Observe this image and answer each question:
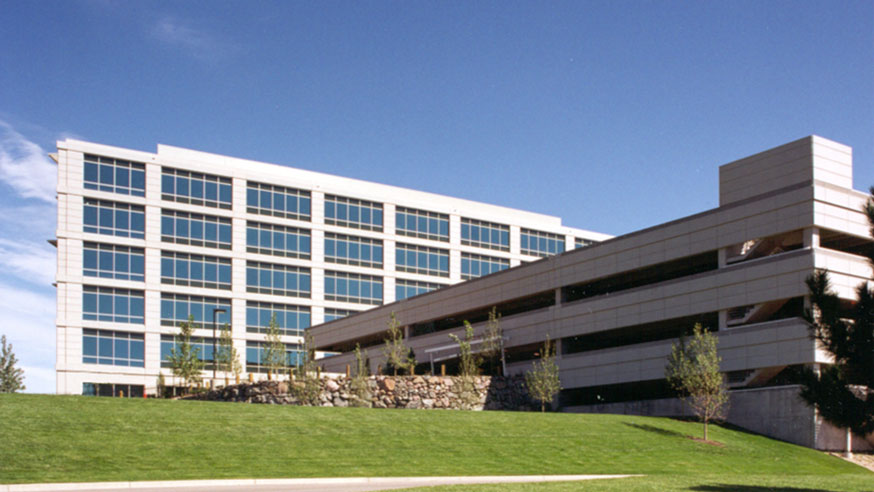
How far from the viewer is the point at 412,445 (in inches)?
1096

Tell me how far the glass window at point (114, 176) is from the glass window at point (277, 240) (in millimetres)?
9531

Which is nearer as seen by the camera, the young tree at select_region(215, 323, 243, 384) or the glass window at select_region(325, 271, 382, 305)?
the young tree at select_region(215, 323, 243, 384)

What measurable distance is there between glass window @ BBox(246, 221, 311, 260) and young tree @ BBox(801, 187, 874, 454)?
57.3 metres

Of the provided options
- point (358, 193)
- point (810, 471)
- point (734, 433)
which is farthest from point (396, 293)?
point (810, 471)

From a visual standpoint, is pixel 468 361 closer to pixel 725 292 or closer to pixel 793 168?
pixel 725 292

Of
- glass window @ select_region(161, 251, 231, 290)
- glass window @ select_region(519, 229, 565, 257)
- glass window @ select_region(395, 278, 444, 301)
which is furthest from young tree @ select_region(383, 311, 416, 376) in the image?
glass window @ select_region(519, 229, 565, 257)

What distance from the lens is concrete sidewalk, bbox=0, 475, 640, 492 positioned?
766 inches

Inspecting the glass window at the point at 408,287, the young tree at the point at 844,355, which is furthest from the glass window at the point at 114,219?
the young tree at the point at 844,355

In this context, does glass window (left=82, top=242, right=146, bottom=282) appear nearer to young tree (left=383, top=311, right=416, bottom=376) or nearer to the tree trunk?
young tree (left=383, top=311, right=416, bottom=376)

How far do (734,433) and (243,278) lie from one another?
46809 millimetres

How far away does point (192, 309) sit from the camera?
7144 centimetres

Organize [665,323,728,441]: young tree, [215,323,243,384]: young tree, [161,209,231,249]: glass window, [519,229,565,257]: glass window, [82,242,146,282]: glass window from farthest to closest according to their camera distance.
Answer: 1. [519,229,565,257]: glass window
2. [161,209,231,249]: glass window
3. [82,242,146,282]: glass window
4. [215,323,243,384]: young tree
5. [665,323,728,441]: young tree

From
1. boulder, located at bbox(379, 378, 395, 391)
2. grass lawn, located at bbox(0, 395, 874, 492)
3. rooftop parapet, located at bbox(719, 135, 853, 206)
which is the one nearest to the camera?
grass lawn, located at bbox(0, 395, 874, 492)

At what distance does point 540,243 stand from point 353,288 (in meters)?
21.2
